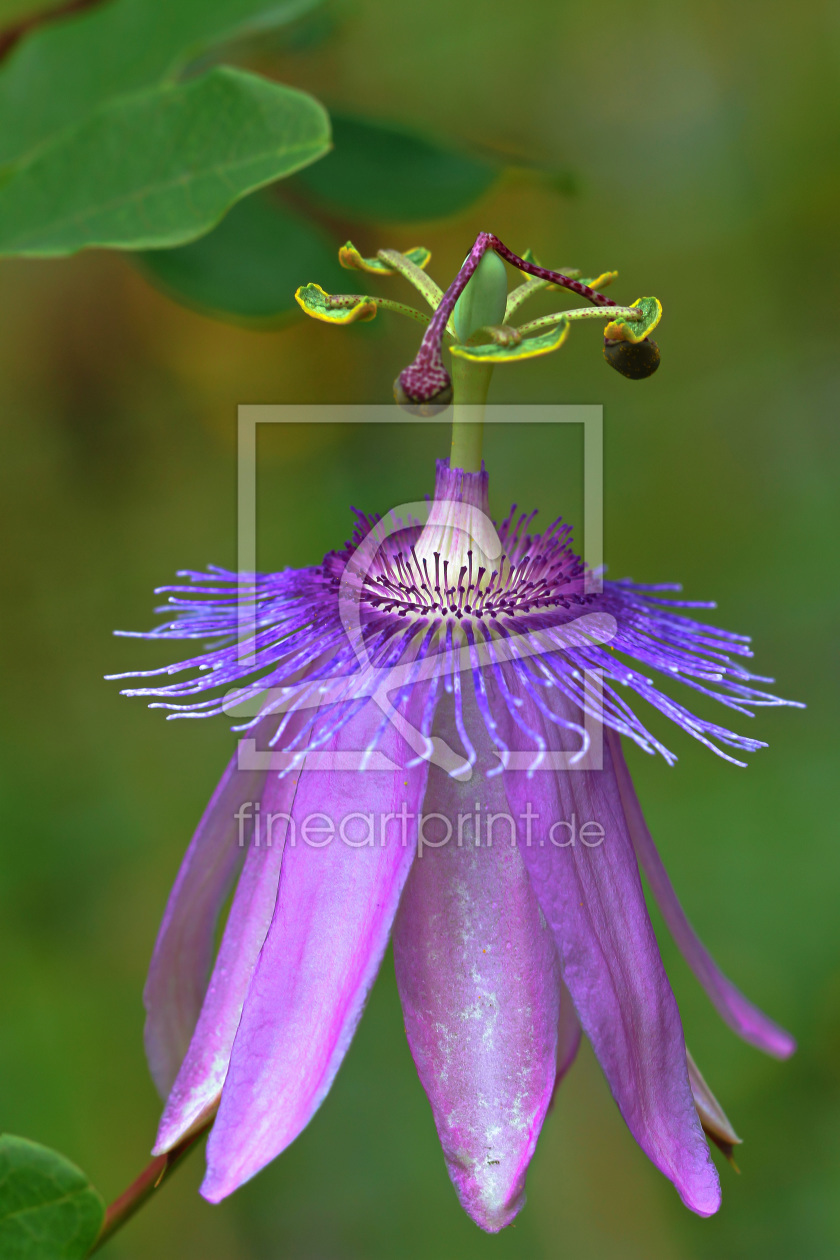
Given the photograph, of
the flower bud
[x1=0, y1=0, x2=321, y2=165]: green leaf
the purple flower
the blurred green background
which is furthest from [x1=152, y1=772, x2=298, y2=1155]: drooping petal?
the blurred green background

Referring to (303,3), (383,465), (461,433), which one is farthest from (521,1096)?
(383,465)

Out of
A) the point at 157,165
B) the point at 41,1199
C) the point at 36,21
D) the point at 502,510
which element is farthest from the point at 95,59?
the point at 502,510

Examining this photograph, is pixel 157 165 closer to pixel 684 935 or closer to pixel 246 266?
pixel 246 266

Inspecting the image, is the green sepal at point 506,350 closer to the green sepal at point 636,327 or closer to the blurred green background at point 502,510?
the green sepal at point 636,327

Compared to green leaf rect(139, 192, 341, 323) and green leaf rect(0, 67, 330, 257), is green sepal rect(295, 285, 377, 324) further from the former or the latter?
green leaf rect(139, 192, 341, 323)

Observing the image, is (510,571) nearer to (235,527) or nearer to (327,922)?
(327,922)
